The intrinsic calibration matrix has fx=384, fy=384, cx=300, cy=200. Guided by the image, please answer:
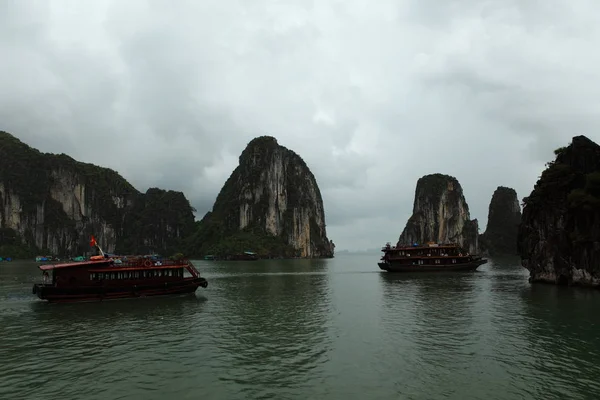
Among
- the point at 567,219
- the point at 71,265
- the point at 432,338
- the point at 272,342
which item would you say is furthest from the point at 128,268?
the point at 567,219

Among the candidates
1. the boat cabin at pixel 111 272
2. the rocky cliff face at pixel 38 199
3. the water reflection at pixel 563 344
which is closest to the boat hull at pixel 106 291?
the boat cabin at pixel 111 272

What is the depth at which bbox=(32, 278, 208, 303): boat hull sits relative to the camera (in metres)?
36.3

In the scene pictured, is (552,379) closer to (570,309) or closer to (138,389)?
(138,389)

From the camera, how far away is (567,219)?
4678cm

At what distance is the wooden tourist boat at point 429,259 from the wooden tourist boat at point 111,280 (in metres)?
48.8

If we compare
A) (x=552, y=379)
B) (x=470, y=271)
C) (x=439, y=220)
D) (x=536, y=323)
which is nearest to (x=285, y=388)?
(x=552, y=379)

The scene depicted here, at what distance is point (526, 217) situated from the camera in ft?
189

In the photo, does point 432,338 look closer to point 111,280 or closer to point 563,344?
point 563,344

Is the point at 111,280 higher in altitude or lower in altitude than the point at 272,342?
higher

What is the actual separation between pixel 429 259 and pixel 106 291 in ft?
201

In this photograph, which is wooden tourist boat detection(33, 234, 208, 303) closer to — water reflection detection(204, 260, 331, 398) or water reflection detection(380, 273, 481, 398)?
water reflection detection(204, 260, 331, 398)

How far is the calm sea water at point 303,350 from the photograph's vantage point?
14.8 metres

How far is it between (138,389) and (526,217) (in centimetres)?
5901

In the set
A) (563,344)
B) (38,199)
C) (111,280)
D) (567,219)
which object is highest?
(38,199)
